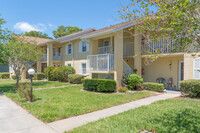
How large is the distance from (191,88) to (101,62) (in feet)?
21.8

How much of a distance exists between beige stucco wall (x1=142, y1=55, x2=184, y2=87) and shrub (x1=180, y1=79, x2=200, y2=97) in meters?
3.17

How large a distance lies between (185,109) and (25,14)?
22.1 m

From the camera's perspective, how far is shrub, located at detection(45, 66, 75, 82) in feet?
55.4

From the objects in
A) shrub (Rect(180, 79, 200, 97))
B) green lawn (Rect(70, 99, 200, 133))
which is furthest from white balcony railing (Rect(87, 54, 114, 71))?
green lawn (Rect(70, 99, 200, 133))

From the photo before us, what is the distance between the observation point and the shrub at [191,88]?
807cm

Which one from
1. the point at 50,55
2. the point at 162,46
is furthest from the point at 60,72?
the point at 162,46

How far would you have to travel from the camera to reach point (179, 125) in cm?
421

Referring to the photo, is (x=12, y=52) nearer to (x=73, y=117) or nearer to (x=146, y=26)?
(x=73, y=117)

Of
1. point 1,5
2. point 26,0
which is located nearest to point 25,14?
point 26,0

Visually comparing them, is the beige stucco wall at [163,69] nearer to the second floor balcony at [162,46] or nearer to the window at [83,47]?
the second floor balcony at [162,46]

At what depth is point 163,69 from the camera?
12383 millimetres

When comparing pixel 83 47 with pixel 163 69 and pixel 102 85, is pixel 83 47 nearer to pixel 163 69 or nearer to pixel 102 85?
pixel 102 85

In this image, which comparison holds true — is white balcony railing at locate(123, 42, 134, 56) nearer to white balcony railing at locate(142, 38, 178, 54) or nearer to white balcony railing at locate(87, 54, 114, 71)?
white balcony railing at locate(142, 38, 178, 54)

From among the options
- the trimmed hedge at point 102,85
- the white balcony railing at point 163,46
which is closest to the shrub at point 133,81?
the trimmed hedge at point 102,85
